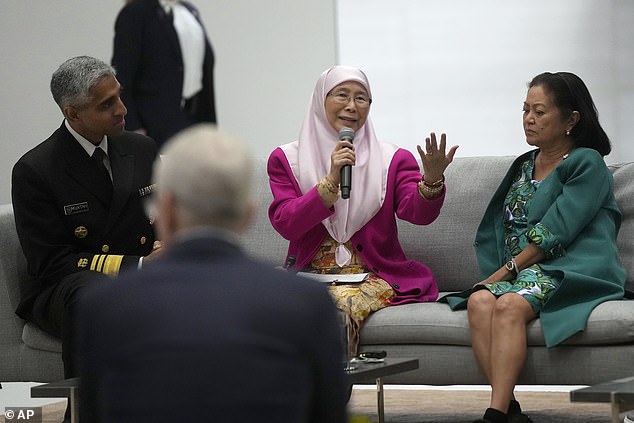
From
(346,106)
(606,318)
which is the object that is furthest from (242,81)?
(606,318)

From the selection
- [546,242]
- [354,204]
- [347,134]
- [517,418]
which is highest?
[347,134]

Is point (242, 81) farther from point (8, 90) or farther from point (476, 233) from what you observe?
point (476, 233)

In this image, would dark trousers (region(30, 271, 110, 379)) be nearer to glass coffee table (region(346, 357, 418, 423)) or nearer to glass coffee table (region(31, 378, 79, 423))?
glass coffee table (region(31, 378, 79, 423))

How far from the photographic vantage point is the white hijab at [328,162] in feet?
12.4

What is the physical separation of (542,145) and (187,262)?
8.44 feet

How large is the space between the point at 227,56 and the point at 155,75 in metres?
0.39

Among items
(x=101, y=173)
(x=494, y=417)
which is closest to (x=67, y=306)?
(x=101, y=173)

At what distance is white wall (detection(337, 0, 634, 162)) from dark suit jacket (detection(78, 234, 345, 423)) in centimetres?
377

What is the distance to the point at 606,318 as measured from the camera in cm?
327

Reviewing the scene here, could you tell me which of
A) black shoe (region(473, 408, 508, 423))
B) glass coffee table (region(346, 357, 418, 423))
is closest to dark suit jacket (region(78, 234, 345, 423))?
glass coffee table (region(346, 357, 418, 423))

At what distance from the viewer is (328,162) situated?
12.6 ft

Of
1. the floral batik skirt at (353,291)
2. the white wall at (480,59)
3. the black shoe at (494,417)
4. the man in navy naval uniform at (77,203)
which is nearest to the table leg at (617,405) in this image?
the black shoe at (494,417)

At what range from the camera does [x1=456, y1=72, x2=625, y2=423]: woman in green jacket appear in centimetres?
330

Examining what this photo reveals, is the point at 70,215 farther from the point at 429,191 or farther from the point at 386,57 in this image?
the point at 386,57
